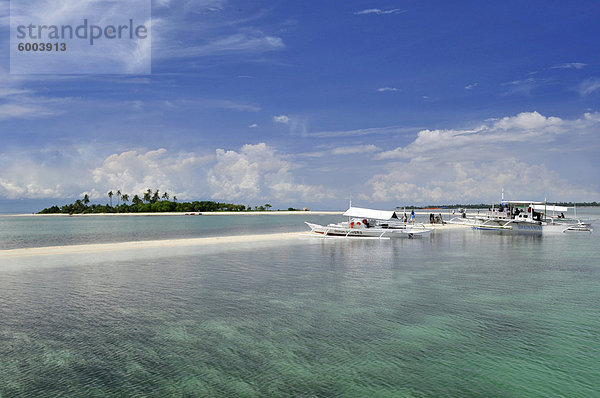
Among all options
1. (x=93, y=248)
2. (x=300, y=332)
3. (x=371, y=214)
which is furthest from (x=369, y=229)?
(x=300, y=332)

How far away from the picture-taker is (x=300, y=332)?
1387cm

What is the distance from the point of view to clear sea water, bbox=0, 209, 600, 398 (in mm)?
10008

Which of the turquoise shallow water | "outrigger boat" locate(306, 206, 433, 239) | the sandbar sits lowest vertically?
the turquoise shallow water

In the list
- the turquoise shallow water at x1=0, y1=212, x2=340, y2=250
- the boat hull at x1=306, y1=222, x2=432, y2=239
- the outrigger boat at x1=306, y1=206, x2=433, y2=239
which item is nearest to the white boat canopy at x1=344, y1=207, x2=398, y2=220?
the outrigger boat at x1=306, y1=206, x2=433, y2=239

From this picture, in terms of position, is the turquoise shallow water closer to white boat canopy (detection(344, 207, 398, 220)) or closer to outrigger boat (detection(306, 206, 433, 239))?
outrigger boat (detection(306, 206, 433, 239))

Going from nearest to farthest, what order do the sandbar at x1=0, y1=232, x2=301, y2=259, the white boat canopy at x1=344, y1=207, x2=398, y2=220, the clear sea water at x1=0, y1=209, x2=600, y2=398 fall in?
1. the clear sea water at x1=0, y1=209, x2=600, y2=398
2. the sandbar at x1=0, y1=232, x2=301, y2=259
3. the white boat canopy at x1=344, y1=207, x2=398, y2=220

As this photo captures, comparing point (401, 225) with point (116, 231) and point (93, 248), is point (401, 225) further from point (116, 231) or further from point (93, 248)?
point (116, 231)

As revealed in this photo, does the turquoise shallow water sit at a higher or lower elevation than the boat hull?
lower

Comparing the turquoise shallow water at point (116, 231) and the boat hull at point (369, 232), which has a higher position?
the boat hull at point (369, 232)

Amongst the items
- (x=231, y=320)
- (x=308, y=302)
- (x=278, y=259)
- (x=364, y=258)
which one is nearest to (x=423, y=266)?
(x=364, y=258)

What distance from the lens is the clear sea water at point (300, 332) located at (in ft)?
32.8

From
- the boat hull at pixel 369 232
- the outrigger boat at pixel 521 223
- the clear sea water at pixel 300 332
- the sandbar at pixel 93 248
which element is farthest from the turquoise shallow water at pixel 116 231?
the outrigger boat at pixel 521 223

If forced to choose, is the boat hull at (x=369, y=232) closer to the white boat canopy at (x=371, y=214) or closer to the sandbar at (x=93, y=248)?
the white boat canopy at (x=371, y=214)

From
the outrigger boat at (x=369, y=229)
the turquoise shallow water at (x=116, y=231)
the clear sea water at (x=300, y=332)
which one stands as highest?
the outrigger boat at (x=369, y=229)
